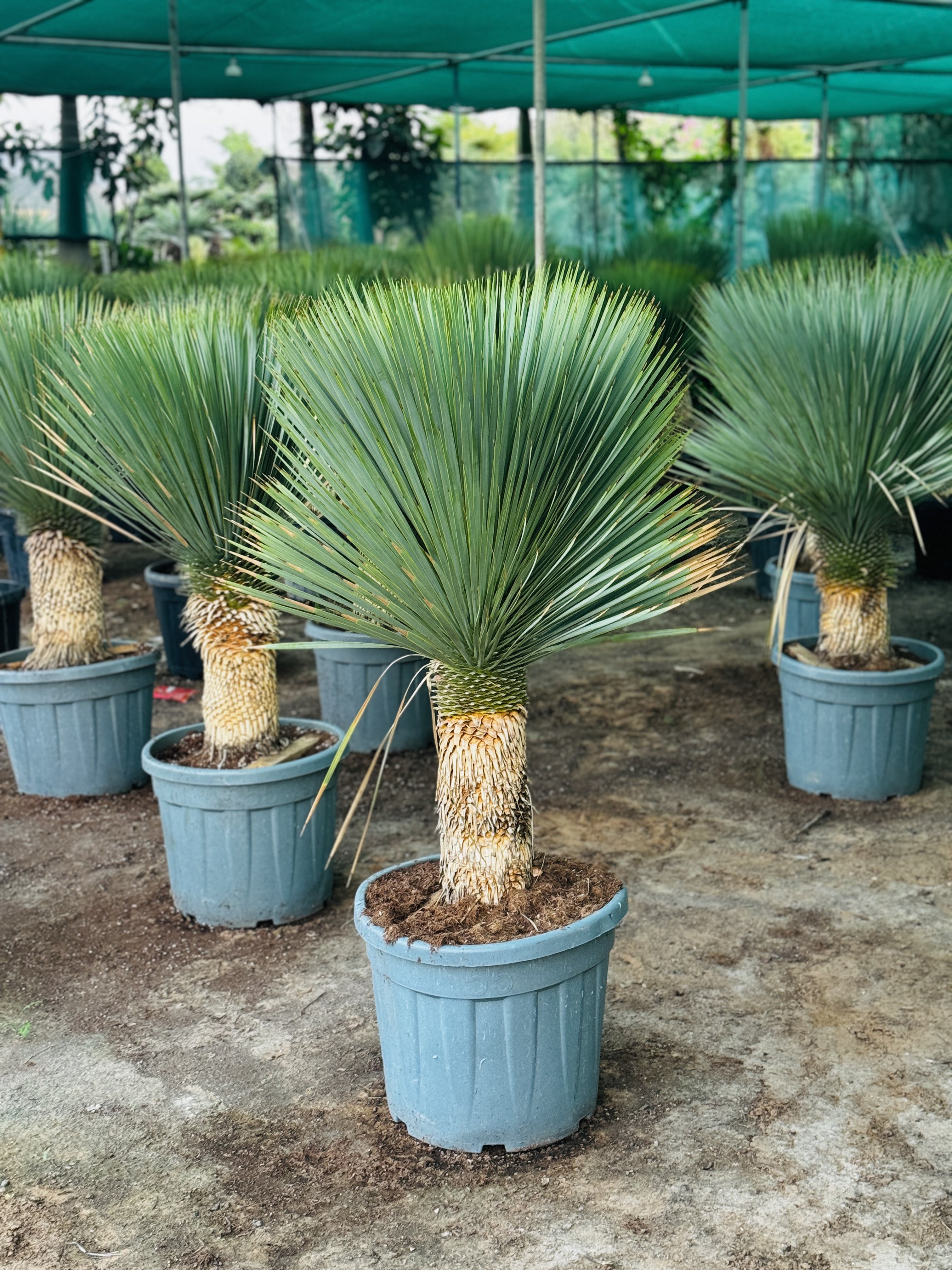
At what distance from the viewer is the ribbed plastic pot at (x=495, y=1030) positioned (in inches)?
89.0

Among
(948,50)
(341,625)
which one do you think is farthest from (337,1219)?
(948,50)

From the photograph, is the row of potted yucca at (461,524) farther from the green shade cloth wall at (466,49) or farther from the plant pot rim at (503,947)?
the green shade cloth wall at (466,49)

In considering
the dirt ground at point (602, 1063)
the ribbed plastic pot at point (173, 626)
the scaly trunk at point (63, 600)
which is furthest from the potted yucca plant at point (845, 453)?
the ribbed plastic pot at point (173, 626)

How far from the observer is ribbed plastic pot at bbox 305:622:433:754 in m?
4.71

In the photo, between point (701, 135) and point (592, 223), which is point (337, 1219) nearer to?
point (592, 223)

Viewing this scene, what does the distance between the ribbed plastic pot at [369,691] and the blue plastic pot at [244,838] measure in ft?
4.29

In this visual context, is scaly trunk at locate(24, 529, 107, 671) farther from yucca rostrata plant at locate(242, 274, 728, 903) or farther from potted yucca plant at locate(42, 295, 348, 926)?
yucca rostrata plant at locate(242, 274, 728, 903)

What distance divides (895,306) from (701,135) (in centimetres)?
2577

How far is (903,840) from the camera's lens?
12.6 feet

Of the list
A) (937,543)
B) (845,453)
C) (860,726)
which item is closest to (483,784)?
(845,453)

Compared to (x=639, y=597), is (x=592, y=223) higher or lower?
higher

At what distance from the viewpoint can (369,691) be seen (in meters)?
4.81

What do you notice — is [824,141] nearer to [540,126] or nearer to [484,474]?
[540,126]

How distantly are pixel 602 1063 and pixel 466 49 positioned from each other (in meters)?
7.65
